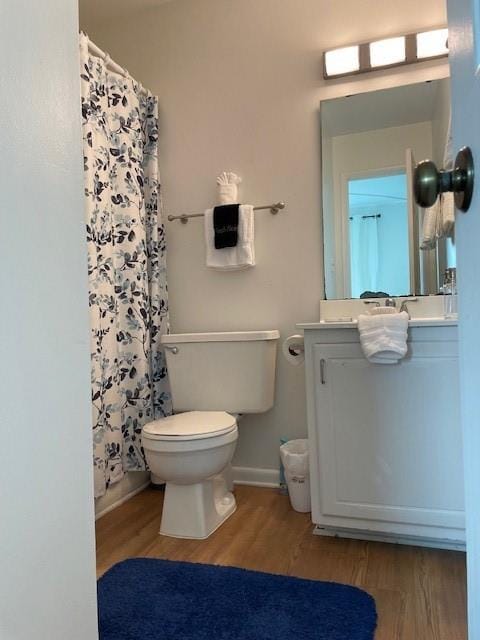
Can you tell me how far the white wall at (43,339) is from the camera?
0.65 metres

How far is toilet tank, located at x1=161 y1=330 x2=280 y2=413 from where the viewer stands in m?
2.12

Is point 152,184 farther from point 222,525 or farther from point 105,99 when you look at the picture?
point 222,525

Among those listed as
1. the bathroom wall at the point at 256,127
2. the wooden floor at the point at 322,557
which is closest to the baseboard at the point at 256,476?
the bathroom wall at the point at 256,127

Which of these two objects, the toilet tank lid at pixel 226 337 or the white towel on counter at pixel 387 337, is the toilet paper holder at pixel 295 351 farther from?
the white towel on counter at pixel 387 337

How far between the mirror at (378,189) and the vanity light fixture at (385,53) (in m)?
0.11

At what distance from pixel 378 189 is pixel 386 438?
1122mm

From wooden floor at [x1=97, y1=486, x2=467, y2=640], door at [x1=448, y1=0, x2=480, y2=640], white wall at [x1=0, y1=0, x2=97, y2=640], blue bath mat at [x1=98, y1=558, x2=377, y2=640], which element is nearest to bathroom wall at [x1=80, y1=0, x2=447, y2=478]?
wooden floor at [x1=97, y1=486, x2=467, y2=640]

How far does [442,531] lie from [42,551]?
1372 mm

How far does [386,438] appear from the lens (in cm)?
165

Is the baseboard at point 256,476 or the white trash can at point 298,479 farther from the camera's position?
the baseboard at point 256,476

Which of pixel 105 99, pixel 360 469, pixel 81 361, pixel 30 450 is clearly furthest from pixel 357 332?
pixel 105 99

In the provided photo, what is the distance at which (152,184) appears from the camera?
2.43 m

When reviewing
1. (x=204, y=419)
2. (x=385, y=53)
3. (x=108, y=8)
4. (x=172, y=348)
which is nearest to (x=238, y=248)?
(x=172, y=348)

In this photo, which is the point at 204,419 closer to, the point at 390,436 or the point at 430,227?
the point at 390,436
